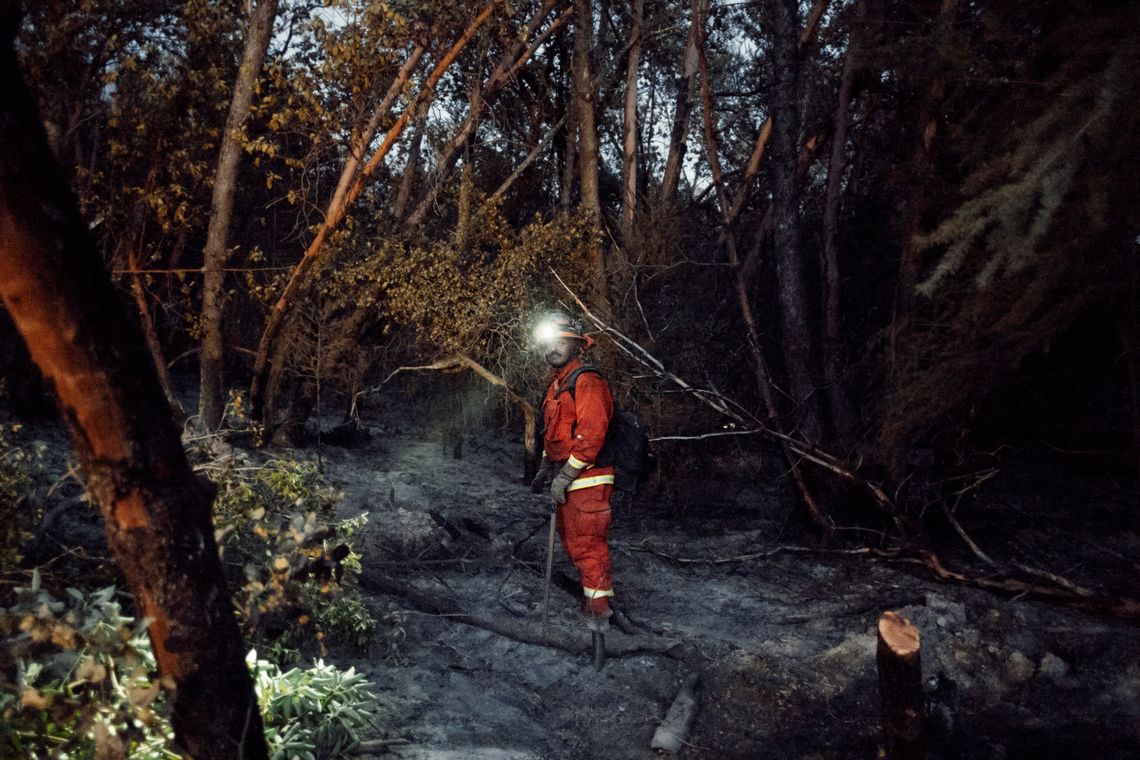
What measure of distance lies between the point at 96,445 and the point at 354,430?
34.2 ft

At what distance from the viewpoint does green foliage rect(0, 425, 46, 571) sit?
12.8 ft

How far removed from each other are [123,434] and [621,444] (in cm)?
394

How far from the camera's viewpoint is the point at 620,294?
34.0 ft

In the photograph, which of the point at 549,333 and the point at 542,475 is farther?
the point at 542,475

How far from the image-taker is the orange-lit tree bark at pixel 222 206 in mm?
8586

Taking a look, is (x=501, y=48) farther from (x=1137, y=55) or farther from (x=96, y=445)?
(x=96, y=445)

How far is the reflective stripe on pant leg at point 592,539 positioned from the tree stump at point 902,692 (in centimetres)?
240

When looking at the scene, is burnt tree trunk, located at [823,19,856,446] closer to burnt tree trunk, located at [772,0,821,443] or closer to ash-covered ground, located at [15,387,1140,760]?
burnt tree trunk, located at [772,0,821,443]

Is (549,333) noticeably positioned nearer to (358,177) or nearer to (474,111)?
(358,177)

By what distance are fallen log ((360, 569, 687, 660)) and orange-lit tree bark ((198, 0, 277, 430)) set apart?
11.9ft

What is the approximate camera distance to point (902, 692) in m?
3.36

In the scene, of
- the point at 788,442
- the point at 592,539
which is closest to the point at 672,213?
the point at 788,442

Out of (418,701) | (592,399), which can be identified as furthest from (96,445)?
(592,399)

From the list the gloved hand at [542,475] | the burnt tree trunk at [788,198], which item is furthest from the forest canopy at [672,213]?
the gloved hand at [542,475]
